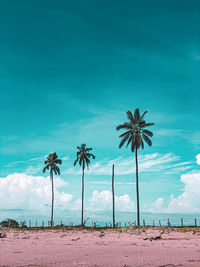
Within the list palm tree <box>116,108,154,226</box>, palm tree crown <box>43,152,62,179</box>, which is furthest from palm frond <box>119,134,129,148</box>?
palm tree crown <box>43,152,62,179</box>

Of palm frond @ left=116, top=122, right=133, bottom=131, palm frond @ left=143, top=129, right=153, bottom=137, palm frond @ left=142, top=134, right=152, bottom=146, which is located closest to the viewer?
palm frond @ left=142, top=134, right=152, bottom=146

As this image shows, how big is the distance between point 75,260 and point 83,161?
160ft

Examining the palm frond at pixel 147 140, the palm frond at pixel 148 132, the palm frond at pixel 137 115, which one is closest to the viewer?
the palm frond at pixel 147 140

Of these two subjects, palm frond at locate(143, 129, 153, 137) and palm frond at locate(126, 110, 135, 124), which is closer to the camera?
palm frond at locate(143, 129, 153, 137)

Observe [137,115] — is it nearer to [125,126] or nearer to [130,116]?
[130,116]

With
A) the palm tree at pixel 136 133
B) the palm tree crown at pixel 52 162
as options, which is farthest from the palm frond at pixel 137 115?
the palm tree crown at pixel 52 162

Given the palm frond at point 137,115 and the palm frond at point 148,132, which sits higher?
the palm frond at point 137,115

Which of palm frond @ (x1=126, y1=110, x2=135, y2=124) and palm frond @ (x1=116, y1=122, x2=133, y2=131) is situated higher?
palm frond @ (x1=126, y1=110, x2=135, y2=124)

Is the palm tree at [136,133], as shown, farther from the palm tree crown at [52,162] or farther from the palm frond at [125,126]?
the palm tree crown at [52,162]

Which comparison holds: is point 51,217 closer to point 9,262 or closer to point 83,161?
point 83,161

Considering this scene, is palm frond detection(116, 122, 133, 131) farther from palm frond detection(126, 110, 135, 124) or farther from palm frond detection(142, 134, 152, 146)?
palm frond detection(142, 134, 152, 146)

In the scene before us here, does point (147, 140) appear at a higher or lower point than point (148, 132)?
lower

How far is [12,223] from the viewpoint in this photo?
219 feet

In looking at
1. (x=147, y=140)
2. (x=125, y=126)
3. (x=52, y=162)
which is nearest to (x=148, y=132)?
(x=147, y=140)
